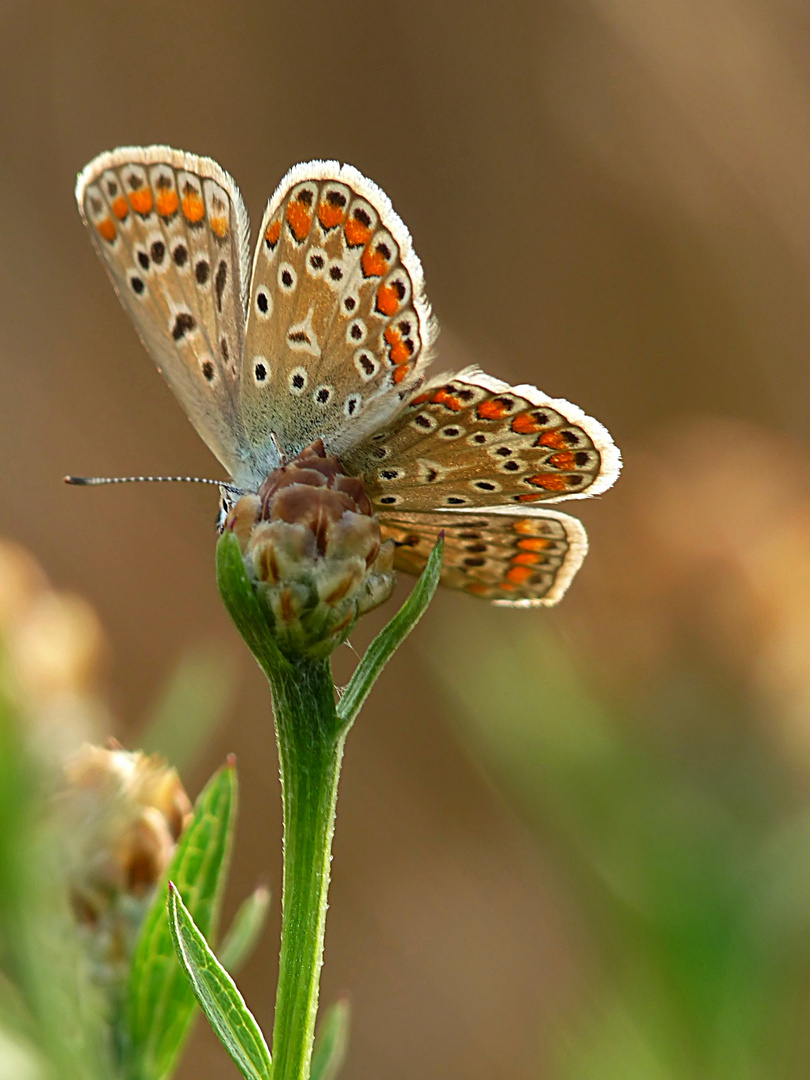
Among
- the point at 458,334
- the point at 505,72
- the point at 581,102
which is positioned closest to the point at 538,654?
the point at 458,334

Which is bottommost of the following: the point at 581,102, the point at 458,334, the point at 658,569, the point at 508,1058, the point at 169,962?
the point at 508,1058

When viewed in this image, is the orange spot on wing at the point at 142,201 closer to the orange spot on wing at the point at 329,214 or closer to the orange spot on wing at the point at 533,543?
the orange spot on wing at the point at 329,214

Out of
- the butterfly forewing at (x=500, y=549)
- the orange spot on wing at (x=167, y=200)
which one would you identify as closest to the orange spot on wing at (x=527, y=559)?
the butterfly forewing at (x=500, y=549)

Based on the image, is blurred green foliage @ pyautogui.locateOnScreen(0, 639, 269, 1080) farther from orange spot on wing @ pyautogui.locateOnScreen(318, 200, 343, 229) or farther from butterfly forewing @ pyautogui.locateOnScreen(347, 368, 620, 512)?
orange spot on wing @ pyautogui.locateOnScreen(318, 200, 343, 229)

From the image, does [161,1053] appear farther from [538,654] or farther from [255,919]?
[538,654]

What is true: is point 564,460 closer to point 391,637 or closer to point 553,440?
point 553,440

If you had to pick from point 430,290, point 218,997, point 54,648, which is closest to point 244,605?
point 218,997

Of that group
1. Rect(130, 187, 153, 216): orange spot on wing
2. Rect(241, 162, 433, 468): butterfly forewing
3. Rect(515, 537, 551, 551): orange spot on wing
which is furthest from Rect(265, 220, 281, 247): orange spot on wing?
Rect(515, 537, 551, 551): orange spot on wing
